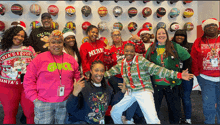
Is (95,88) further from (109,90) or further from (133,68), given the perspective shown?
(133,68)

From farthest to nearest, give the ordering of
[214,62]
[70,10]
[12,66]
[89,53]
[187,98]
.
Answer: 1. [70,10]
2. [89,53]
3. [187,98]
4. [214,62]
5. [12,66]

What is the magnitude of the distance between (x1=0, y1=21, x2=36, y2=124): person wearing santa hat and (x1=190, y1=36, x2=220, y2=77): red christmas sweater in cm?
258

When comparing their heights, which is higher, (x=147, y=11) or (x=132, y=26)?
(x=147, y=11)

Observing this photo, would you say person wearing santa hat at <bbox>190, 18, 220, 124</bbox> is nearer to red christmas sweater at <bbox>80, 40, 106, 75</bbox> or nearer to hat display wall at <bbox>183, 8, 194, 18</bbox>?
red christmas sweater at <bbox>80, 40, 106, 75</bbox>

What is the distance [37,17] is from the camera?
4.04 meters

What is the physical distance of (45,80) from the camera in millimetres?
1753

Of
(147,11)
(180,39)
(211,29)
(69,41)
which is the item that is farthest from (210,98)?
(147,11)

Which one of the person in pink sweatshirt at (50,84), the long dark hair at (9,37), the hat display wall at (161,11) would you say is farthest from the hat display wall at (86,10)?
the person in pink sweatshirt at (50,84)

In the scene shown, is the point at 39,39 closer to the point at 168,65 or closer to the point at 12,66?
the point at 12,66

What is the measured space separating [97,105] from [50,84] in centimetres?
61

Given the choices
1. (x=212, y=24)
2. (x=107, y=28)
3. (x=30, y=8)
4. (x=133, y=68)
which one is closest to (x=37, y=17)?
(x=30, y=8)

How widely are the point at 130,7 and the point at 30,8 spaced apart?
267cm

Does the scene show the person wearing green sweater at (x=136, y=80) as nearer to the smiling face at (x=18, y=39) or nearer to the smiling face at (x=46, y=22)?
the smiling face at (x=18, y=39)

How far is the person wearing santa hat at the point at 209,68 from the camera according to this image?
2.26 metres
